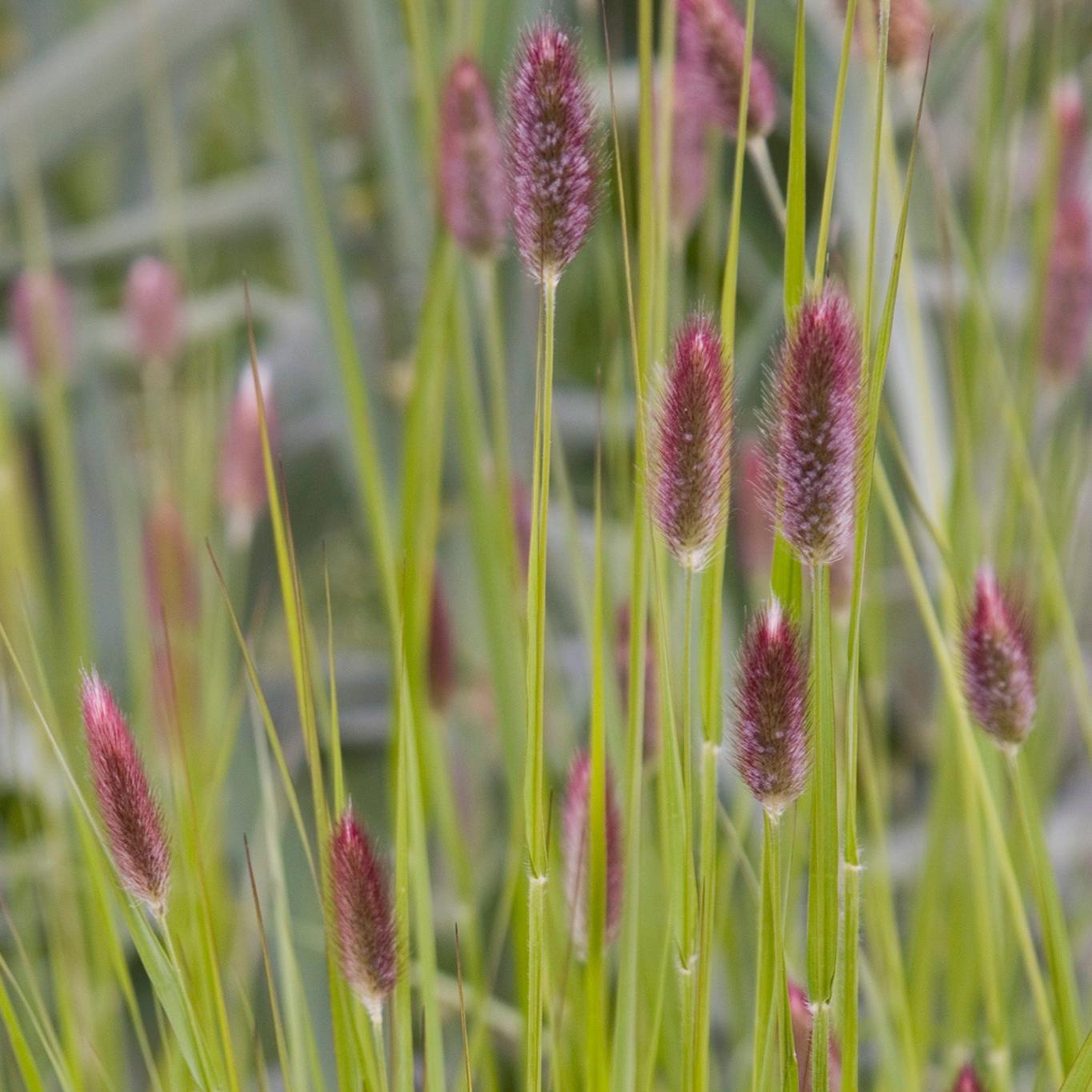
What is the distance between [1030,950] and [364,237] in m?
0.57

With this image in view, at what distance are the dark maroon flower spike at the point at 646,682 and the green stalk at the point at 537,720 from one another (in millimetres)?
76

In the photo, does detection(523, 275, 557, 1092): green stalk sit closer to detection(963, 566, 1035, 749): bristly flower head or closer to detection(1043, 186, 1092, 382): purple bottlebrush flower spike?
detection(963, 566, 1035, 749): bristly flower head

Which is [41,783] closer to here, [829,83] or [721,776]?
[721,776]

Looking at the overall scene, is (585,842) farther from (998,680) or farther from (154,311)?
(154,311)

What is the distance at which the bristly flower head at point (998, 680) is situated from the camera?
10.9 inches

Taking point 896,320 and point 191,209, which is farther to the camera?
point 191,209

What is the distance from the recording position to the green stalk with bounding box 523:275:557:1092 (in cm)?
24

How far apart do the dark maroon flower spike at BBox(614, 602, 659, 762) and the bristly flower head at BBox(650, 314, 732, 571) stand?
9 centimetres

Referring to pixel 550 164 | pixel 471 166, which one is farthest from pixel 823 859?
pixel 471 166

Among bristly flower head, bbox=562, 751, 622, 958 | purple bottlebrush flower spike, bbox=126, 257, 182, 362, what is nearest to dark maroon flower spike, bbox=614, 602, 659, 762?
bristly flower head, bbox=562, 751, 622, 958

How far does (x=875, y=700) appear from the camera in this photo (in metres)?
0.47

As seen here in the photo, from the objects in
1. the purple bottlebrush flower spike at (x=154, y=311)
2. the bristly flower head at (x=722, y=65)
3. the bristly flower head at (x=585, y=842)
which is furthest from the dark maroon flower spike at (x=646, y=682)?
the purple bottlebrush flower spike at (x=154, y=311)

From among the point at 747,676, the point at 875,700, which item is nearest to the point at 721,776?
the point at 875,700

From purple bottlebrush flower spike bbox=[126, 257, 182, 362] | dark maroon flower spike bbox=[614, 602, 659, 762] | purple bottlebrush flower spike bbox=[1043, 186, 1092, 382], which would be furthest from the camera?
purple bottlebrush flower spike bbox=[126, 257, 182, 362]
